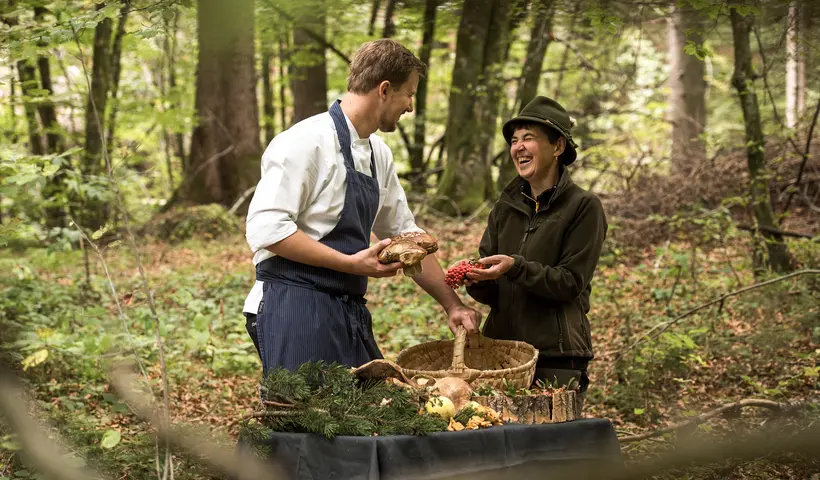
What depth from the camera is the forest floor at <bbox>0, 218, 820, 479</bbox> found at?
432 centimetres

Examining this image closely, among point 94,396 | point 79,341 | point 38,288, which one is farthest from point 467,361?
point 38,288

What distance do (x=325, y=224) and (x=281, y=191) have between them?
25cm

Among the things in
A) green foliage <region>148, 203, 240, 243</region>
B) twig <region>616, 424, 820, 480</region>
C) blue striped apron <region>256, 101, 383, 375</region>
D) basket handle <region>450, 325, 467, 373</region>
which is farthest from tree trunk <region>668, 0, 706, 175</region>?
twig <region>616, 424, 820, 480</region>

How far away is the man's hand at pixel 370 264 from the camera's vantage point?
9.09 ft

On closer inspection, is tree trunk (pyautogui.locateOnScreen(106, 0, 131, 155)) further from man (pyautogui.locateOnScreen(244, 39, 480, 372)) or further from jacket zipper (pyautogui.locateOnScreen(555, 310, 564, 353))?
jacket zipper (pyautogui.locateOnScreen(555, 310, 564, 353))

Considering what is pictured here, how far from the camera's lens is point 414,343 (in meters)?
6.06

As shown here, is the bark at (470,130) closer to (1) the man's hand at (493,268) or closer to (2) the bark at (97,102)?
(2) the bark at (97,102)

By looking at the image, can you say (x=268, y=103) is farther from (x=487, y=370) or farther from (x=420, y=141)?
(x=487, y=370)

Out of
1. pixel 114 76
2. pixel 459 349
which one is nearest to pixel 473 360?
pixel 459 349

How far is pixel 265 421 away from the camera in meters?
2.58

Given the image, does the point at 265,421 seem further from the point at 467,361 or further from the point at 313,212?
the point at 467,361

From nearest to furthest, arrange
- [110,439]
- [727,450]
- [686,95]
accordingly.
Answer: [727,450] < [110,439] < [686,95]

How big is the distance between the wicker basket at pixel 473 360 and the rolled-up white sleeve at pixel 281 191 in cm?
72

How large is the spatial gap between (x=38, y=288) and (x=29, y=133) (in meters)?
6.08
